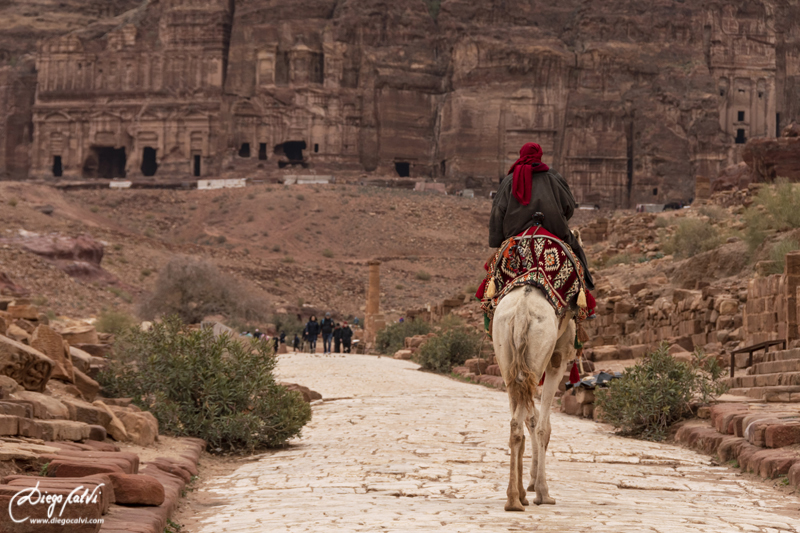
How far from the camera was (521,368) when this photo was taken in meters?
7.01

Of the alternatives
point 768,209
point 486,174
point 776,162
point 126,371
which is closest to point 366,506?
point 126,371

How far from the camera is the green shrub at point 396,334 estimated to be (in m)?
33.2

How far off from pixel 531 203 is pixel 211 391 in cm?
444

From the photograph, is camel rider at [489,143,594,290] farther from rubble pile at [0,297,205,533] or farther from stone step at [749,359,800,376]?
stone step at [749,359,800,376]

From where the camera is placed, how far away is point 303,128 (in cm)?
7562

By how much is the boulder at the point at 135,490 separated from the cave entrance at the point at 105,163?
75.7 m

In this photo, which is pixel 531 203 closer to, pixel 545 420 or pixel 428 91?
pixel 545 420

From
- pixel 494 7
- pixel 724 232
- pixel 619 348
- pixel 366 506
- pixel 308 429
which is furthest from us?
pixel 494 7

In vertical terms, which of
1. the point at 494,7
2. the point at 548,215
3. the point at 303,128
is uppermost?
the point at 494,7

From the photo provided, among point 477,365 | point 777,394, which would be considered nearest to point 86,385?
point 777,394

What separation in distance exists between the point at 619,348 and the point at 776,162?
19.0 meters

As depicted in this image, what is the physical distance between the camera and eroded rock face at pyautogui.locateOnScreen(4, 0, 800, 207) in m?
74.2

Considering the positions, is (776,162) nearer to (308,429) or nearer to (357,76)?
(308,429)

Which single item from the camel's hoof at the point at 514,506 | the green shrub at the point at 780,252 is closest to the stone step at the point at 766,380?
the green shrub at the point at 780,252
